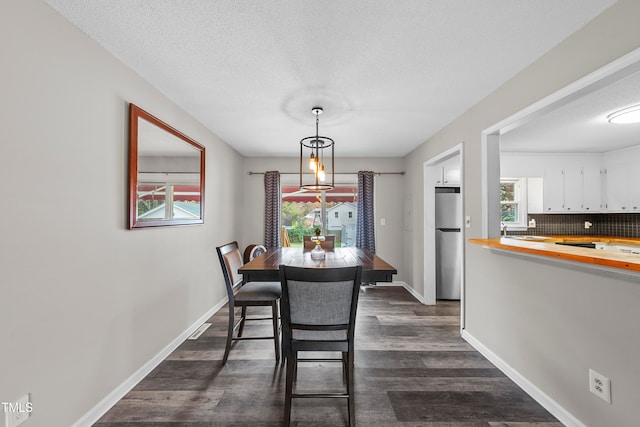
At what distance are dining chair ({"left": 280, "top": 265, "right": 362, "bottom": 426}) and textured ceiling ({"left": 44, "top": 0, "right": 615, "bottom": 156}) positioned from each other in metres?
1.38

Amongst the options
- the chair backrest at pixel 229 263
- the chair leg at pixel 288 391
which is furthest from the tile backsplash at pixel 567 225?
the chair leg at pixel 288 391

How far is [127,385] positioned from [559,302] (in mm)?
2935

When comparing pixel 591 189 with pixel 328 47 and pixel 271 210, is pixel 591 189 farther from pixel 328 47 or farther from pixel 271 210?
pixel 271 210

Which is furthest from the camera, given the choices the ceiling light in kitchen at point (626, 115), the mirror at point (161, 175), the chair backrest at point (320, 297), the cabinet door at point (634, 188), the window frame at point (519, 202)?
the window frame at point (519, 202)

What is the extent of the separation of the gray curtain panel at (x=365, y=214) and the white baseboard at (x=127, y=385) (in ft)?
9.55

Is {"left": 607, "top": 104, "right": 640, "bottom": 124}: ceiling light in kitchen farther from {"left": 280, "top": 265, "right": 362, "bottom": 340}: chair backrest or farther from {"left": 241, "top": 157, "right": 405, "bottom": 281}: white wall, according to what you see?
{"left": 280, "top": 265, "right": 362, "bottom": 340}: chair backrest

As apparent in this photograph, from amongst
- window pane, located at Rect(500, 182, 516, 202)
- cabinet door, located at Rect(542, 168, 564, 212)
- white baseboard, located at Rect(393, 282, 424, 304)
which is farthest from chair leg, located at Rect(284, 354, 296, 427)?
cabinet door, located at Rect(542, 168, 564, 212)

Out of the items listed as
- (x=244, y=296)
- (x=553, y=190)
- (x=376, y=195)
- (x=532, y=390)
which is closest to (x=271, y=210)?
(x=376, y=195)

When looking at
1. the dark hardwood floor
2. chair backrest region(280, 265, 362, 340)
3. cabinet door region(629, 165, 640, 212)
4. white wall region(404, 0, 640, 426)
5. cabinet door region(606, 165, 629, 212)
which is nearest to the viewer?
white wall region(404, 0, 640, 426)

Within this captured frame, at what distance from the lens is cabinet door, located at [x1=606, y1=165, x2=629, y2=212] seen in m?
4.11

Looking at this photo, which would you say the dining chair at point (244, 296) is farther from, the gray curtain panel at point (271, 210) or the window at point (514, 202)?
the window at point (514, 202)

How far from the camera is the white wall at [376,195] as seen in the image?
197 inches

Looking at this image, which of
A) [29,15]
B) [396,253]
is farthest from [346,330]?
[396,253]

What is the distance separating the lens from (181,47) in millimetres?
1820
